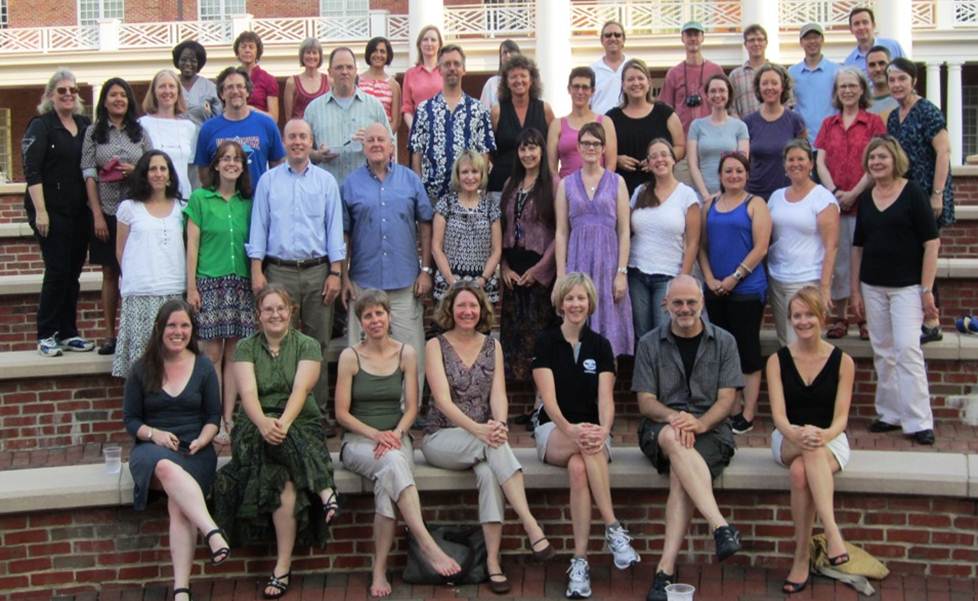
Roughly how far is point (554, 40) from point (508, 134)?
16.9 m

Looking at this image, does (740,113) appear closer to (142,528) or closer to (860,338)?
(860,338)

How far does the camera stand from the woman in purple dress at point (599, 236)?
802 centimetres

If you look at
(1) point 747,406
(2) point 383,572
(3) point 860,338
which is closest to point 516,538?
(2) point 383,572

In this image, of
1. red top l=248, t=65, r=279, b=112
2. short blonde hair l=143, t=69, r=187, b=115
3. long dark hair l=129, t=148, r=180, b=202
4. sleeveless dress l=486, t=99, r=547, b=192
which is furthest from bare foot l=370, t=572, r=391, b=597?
red top l=248, t=65, r=279, b=112

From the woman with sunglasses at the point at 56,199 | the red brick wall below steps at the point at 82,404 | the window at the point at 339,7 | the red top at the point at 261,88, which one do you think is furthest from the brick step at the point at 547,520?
the window at the point at 339,7

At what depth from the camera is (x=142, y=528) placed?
6980mm

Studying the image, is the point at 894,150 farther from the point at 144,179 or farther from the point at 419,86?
the point at 144,179

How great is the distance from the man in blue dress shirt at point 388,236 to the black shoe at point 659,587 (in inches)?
94.2

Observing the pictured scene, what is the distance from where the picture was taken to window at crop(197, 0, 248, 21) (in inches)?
1278

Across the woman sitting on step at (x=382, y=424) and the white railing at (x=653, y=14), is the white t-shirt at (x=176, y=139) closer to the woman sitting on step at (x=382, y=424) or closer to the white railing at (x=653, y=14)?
the woman sitting on step at (x=382, y=424)

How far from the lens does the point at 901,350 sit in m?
7.79

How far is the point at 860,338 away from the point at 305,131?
165 inches

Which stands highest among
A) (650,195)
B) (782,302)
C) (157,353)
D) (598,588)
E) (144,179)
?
(144,179)

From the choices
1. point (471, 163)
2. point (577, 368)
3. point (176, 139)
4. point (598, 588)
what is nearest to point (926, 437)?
point (577, 368)
